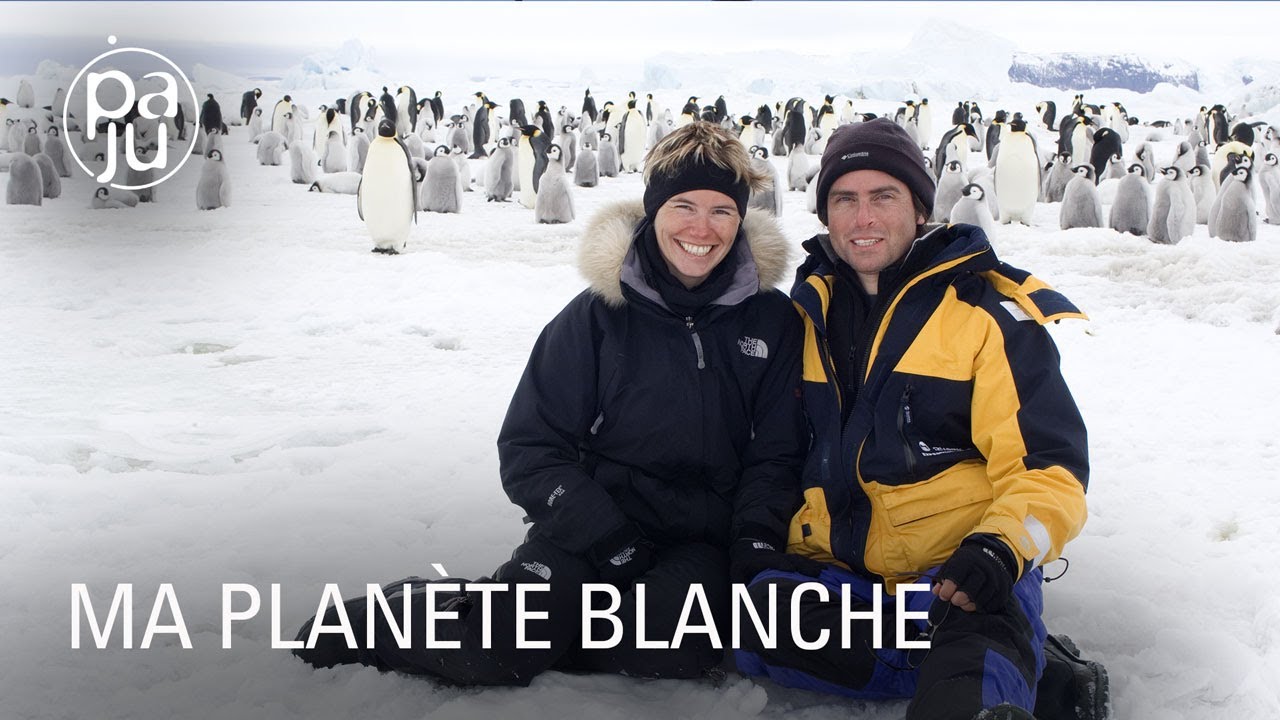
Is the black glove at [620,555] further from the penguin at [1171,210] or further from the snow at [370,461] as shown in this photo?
the penguin at [1171,210]

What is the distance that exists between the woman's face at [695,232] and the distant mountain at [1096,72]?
40599 millimetres

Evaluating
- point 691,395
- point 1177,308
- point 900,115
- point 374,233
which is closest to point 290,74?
point 900,115

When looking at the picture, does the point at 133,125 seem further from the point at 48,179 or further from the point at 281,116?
the point at 48,179

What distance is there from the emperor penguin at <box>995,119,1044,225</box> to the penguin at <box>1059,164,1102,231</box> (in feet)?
1.78

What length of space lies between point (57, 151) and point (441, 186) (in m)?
5.34

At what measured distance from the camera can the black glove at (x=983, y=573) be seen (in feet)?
5.08

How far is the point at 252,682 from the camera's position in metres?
1.81

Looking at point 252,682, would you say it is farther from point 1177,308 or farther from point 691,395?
point 1177,308

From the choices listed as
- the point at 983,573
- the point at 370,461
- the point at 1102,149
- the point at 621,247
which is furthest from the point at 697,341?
the point at 1102,149

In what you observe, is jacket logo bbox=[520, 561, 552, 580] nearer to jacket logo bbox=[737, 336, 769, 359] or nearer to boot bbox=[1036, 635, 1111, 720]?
jacket logo bbox=[737, 336, 769, 359]

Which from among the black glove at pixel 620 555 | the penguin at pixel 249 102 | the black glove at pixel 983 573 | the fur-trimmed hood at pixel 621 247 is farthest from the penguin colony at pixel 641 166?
the black glove at pixel 983 573

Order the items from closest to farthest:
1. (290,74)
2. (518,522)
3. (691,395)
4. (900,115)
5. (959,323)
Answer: (959,323) < (691,395) < (518,522) < (900,115) < (290,74)

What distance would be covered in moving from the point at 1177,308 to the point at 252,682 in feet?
15.7

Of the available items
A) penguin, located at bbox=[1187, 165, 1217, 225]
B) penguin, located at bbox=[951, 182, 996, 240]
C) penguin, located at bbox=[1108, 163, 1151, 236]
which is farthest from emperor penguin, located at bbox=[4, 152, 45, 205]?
penguin, located at bbox=[1187, 165, 1217, 225]
